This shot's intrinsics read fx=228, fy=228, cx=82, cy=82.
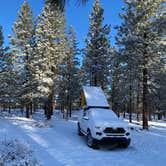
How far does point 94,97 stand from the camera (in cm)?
1570

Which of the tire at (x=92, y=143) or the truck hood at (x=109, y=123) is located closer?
the tire at (x=92, y=143)

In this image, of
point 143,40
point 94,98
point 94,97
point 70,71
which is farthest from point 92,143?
point 70,71

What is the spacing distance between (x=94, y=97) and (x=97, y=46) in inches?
552

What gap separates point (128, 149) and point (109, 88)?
30.3 m

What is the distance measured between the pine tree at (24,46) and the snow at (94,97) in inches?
548

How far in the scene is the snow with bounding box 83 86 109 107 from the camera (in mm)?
15149

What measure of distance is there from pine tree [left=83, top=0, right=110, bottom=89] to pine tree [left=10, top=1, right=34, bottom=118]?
295 inches

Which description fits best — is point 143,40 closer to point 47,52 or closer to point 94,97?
point 94,97

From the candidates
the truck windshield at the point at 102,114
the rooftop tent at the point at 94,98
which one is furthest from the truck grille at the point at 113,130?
the rooftop tent at the point at 94,98

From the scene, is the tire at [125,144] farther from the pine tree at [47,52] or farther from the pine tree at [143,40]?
the pine tree at [47,52]

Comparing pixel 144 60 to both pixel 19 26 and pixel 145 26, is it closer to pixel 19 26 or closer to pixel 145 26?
pixel 145 26

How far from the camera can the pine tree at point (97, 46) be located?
1105 inches

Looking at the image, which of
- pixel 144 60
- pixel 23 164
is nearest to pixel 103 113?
pixel 23 164

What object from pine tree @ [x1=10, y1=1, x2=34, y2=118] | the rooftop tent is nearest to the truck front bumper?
the rooftop tent
